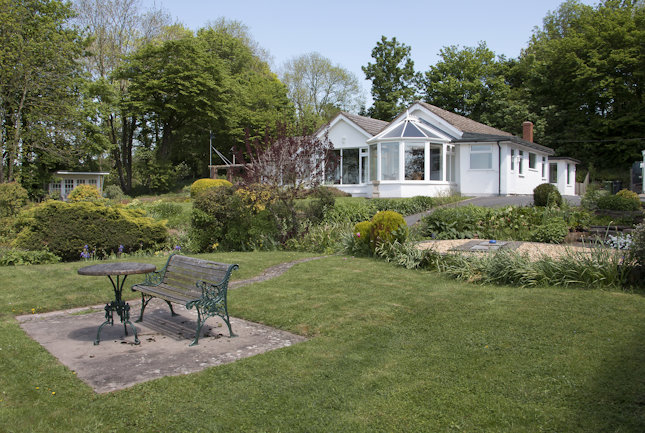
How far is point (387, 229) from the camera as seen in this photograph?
1105 centimetres

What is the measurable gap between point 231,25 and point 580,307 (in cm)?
5411

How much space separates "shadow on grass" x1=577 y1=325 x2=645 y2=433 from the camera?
3518 millimetres

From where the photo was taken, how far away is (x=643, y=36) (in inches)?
1491

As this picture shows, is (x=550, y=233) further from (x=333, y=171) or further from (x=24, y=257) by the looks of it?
(x=24, y=257)

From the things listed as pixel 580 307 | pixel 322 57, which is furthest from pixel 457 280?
pixel 322 57

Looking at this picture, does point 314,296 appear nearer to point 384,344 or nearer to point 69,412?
point 384,344

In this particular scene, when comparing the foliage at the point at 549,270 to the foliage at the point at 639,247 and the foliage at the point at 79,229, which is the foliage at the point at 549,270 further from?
the foliage at the point at 79,229

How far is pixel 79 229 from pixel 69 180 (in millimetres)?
26548

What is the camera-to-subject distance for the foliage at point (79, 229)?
12445mm

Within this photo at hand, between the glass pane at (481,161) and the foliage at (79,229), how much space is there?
19.0m

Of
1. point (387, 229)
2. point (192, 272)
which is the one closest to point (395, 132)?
point (387, 229)

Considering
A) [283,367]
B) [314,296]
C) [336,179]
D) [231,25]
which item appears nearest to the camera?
[283,367]

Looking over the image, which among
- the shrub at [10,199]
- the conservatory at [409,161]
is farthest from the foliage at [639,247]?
the shrub at [10,199]

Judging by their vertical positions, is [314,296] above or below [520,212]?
below
